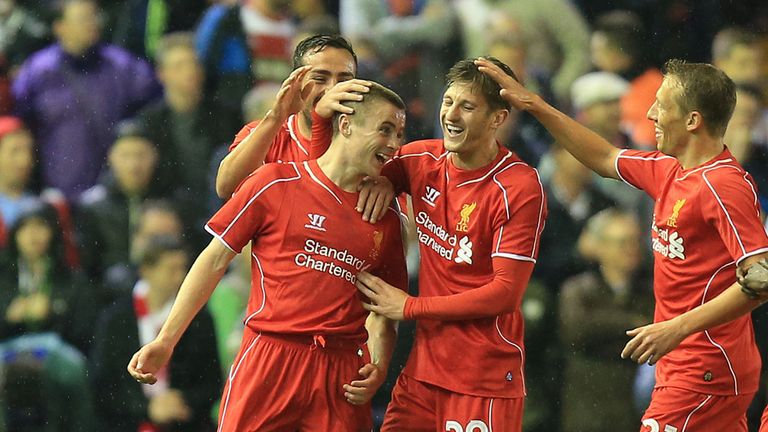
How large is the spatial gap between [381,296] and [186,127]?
2637 mm

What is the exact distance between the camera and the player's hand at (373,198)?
3.30 m

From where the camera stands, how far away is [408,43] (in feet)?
18.0

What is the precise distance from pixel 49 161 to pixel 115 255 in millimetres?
609

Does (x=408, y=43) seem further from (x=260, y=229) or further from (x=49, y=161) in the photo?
(x=260, y=229)

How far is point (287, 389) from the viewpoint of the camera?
3.22 metres

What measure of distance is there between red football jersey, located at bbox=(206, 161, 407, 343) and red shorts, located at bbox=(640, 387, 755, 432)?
0.94 metres

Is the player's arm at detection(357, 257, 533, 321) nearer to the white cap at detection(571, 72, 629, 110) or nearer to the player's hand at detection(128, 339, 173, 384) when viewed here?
the player's hand at detection(128, 339, 173, 384)

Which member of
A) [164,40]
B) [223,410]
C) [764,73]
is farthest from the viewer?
[164,40]

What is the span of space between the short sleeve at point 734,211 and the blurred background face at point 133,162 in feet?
10.5

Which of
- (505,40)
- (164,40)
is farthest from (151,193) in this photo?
(505,40)

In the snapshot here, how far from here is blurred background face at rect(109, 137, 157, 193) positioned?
5.68 meters

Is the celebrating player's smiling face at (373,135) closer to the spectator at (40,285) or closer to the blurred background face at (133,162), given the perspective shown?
the blurred background face at (133,162)

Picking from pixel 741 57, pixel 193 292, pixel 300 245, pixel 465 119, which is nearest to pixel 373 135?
pixel 465 119

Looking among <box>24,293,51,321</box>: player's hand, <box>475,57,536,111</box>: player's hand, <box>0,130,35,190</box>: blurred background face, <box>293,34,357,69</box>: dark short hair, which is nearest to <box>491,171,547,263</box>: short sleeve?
<box>475,57,536,111</box>: player's hand
